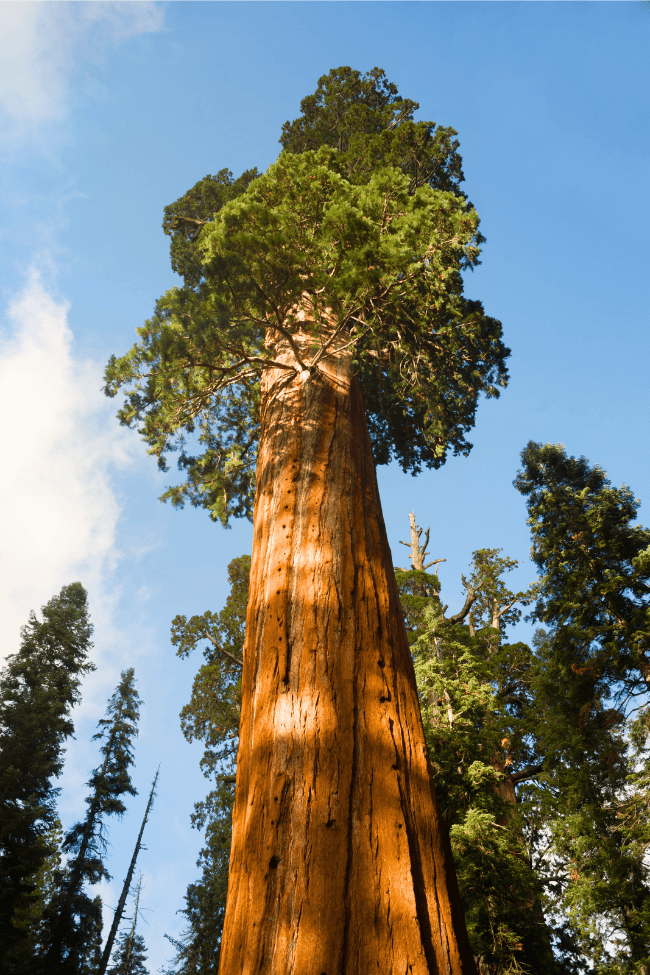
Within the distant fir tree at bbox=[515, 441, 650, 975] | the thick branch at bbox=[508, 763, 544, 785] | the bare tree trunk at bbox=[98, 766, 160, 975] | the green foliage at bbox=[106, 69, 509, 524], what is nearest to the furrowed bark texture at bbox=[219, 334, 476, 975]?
the green foliage at bbox=[106, 69, 509, 524]

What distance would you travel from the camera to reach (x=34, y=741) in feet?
61.1

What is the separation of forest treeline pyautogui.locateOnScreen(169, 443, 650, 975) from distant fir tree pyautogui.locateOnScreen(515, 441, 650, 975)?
29mm

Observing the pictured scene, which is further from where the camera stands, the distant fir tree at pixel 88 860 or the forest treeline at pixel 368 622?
the distant fir tree at pixel 88 860

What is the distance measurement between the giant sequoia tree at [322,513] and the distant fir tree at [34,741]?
13.2 m

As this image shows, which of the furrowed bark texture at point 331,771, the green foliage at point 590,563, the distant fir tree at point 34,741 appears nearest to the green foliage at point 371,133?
the furrowed bark texture at point 331,771

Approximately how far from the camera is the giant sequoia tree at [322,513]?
91.6 inches

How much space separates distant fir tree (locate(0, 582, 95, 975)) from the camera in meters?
16.1

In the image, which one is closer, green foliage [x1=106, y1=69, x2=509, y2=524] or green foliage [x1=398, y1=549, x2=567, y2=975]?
green foliage [x1=106, y1=69, x2=509, y2=524]

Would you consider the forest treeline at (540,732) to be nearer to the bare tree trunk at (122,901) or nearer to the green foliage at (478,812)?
the green foliage at (478,812)

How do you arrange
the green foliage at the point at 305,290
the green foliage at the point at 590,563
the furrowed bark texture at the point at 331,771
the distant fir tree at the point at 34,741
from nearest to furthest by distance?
the furrowed bark texture at the point at 331,771 → the green foliage at the point at 305,290 → the green foliage at the point at 590,563 → the distant fir tree at the point at 34,741

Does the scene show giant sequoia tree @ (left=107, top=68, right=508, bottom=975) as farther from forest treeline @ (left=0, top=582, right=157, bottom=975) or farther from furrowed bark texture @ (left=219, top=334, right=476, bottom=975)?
forest treeline @ (left=0, top=582, right=157, bottom=975)

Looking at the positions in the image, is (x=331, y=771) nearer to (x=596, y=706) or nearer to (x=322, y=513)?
(x=322, y=513)

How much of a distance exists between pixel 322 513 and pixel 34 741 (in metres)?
19.1

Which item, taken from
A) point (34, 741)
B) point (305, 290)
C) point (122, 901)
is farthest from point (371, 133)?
point (122, 901)
